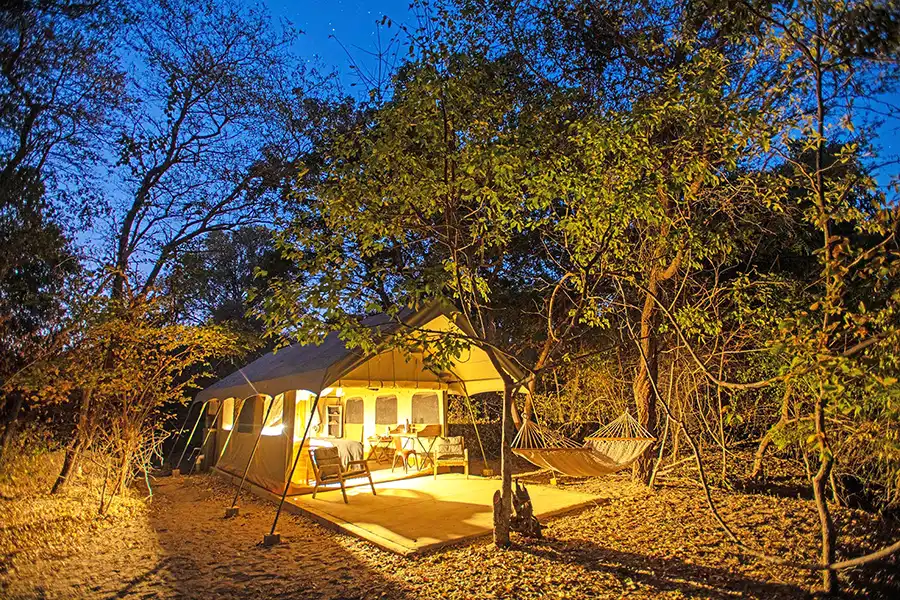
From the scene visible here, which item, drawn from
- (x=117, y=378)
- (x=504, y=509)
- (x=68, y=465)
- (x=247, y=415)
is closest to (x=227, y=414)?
(x=247, y=415)

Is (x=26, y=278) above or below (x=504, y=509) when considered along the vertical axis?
above

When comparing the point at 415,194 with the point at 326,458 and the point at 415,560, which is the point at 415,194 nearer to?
the point at 415,560

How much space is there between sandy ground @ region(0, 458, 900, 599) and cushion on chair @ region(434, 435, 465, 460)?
274cm

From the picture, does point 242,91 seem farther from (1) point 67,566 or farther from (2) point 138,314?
(1) point 67,566

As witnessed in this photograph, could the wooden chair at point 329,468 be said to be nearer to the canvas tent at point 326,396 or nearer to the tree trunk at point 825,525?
the canvas tent at point 326,396

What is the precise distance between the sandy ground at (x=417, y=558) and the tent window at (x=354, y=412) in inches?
124

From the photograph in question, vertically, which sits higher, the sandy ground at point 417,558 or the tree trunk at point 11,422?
the tree trunk at point 11,422

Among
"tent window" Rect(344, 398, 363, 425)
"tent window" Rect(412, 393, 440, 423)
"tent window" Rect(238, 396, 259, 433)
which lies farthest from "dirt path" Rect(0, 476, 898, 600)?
"tent window" Rect(412, 393, 440, 423)

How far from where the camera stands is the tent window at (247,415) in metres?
8.82

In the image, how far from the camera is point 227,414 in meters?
10.1

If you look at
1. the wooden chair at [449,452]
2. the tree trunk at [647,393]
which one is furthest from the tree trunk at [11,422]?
the tree trunk at [647,393]

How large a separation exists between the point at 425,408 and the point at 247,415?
2.99 metres

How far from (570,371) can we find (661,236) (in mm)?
4919

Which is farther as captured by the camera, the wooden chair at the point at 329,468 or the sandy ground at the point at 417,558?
the wooden chair at the point at 329,468
